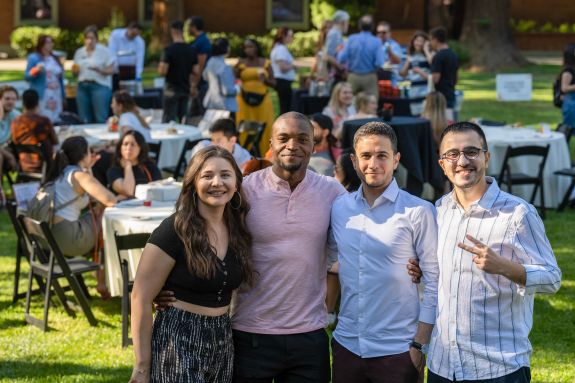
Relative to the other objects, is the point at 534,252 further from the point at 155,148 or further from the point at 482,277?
the point at 155,148

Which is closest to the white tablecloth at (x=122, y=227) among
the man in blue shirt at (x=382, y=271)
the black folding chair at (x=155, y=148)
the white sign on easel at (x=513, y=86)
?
the black folding chair at (x=155, y=148)

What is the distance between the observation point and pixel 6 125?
12.8 meters

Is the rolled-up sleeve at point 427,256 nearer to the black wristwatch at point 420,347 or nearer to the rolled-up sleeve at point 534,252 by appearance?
the black wristwatch at point 420,347

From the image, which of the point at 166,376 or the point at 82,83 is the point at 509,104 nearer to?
the point at 82,83

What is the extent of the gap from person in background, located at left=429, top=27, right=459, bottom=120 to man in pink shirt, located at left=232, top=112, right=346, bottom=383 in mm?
10733

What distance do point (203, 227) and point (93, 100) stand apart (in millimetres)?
12652

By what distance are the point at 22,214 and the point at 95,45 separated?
9.05 m

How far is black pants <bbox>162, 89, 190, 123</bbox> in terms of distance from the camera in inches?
607

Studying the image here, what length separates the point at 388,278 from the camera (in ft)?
12.8

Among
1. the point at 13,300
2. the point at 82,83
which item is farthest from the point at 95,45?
the point at 13,300

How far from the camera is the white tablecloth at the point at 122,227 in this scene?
765 cm

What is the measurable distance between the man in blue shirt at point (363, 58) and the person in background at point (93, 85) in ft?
12.1

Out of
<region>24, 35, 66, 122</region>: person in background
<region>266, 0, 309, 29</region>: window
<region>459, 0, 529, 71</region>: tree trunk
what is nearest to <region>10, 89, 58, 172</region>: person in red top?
<region>24, 35, 66, 122</region>: person in background

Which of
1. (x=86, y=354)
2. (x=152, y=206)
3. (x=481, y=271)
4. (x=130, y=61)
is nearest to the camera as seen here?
(x=481, y=271)
